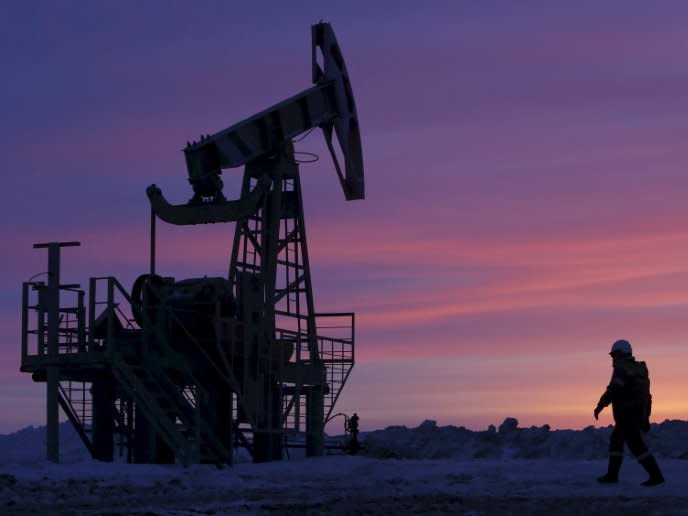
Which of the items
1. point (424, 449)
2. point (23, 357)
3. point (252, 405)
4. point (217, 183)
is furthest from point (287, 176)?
point (424, 449)

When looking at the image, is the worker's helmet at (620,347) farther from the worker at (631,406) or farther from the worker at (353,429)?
the worker at (353,429)

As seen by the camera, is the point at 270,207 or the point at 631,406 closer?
the point at 631,406

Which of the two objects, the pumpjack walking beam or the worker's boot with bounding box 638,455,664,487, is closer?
the worker's boot with bounding box 638,455,664,487

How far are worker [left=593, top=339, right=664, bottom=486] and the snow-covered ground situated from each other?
1.33 feet

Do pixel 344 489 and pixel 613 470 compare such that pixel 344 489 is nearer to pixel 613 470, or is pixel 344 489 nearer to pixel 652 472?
pixel 613 470

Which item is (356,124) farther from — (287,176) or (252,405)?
(252,405)

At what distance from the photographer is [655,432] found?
38.9m

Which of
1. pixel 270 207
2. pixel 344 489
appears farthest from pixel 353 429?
pixel 344 489

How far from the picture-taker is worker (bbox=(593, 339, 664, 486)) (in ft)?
56.1

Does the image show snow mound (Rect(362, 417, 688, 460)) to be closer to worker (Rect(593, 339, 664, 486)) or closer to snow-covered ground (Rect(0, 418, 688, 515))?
snow-covered ground (Rect(0, 418, 688, 515))

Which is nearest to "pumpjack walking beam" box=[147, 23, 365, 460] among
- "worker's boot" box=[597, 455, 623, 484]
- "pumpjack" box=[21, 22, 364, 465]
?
"pumpjack" box=[21, 22, 364, 465]

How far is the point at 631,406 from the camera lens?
56.1 ft

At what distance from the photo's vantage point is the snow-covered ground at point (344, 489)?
15555 millimetres

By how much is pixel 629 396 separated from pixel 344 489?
14.4 ft
